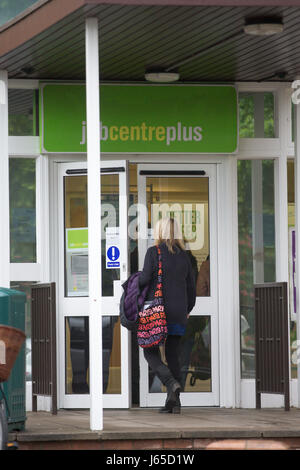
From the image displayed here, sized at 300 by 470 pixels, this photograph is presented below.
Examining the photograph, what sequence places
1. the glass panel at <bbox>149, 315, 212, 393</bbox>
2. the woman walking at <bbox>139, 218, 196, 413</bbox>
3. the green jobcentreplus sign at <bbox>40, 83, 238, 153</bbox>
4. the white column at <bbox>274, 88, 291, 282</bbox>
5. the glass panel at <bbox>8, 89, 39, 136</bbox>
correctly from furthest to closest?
the white column at <bbox>274, 88, 291, 282</bbox>
the glass panel at <bbox>149, 315, 212, 393</bbox>
the glass panel at <bbox>8, 89, 39, 136</bbox>
the green jobcentreplus sign at <bbox>40, 83, 238, 153</bbox>
the woman walking at <bbox>139, 218, 196, 413</bbox>

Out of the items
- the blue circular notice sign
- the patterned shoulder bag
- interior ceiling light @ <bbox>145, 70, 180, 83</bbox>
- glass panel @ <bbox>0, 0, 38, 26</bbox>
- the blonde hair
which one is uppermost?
glass panel @ <bbox>0, 0, 38, 26</bbox>

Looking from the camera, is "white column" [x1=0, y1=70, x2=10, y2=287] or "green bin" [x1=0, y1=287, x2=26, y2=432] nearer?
"green bin" [x1=0, y1=287, x2=26, y2=432]

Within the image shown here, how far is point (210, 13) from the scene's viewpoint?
8.90 meters

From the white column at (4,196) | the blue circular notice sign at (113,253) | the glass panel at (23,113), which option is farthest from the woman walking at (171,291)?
the glass panel at (23,113)

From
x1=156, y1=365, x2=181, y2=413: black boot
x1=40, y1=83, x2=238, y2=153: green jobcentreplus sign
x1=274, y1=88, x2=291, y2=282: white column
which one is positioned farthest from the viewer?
x1=274, y1=88, x2=291, y2=282: white column

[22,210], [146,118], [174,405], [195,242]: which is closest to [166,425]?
[174,405]

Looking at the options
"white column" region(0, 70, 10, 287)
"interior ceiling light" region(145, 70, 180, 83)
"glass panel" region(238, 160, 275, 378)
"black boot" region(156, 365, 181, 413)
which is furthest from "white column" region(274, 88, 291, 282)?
"white column" region(0, 70, 10, 287)

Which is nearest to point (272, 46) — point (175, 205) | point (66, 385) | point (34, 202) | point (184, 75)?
point (184, 75)

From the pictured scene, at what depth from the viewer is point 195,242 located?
11523 mm

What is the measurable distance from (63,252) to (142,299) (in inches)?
51.9

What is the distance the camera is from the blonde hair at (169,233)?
10531 mm

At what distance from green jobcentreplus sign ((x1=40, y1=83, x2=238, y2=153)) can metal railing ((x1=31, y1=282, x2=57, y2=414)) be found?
1497mm

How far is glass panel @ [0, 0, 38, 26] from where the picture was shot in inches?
470

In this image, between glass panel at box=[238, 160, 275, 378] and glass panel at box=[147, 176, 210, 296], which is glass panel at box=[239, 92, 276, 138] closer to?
glass panel at box=[238, 160, 275, 378]
